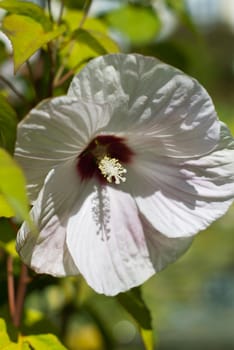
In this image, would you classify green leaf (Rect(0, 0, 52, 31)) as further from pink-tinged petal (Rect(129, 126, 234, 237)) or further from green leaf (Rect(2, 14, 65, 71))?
pink-tinged petal (Rect(129, 126, 234, 237))

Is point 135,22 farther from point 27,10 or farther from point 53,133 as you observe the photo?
point 53,133

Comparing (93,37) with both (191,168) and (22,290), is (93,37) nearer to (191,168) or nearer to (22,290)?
(191,168)

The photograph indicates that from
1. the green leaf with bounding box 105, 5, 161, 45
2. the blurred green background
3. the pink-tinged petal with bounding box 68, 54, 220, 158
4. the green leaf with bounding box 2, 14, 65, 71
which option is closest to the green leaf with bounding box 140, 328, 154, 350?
the blurred green background

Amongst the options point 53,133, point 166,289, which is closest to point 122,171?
point 53,133

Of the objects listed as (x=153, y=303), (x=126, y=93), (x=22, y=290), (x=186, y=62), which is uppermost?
(x=126, y=93)

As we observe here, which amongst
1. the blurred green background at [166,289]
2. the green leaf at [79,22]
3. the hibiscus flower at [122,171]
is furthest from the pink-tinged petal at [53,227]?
the green leaf at [79,22]

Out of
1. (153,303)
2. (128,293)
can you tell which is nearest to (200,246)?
(153,303)

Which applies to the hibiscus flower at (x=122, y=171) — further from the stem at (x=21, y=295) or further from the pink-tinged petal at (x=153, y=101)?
the stem at (x=21, y=295)
